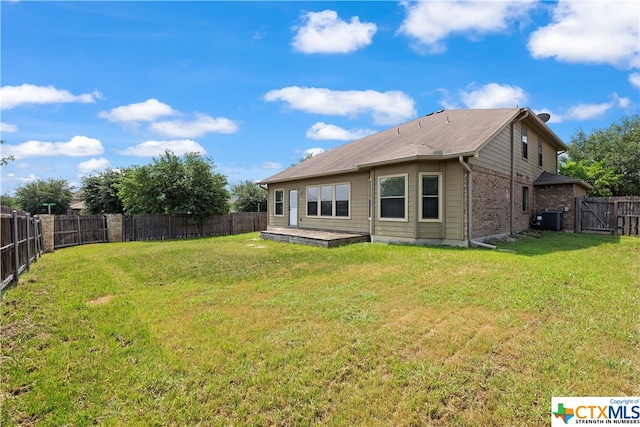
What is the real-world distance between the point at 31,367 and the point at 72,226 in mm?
13406

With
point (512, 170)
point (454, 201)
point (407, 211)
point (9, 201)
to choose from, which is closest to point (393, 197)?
point (407, 211)

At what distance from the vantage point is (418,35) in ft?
33.1

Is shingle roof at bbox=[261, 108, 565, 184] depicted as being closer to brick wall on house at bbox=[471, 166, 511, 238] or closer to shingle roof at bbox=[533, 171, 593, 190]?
brick wall on house at bbox=[471, 166, 511, 238]

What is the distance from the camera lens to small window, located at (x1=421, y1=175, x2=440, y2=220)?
31.3 ft

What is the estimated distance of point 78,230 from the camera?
13.7 m

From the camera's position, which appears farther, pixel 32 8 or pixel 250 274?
pixel 250 274

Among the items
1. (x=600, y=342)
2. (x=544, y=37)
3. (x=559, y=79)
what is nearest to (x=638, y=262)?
(x=600, y=342)

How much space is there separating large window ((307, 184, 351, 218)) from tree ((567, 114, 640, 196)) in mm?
21598

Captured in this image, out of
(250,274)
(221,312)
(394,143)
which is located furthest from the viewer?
(394,143)

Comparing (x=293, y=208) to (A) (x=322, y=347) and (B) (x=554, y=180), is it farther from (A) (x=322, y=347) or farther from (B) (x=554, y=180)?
(A) (x=322, y=347)

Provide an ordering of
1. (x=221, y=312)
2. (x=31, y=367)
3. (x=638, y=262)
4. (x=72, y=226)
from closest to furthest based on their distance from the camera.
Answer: (x=31, y=367)
(x=221, y=312)
(x=638, y=262)
(x=72, y=226)

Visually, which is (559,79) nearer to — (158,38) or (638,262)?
(638,262)

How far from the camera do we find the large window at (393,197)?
9852mm

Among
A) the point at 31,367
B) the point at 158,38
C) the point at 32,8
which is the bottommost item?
the point at 31,367
